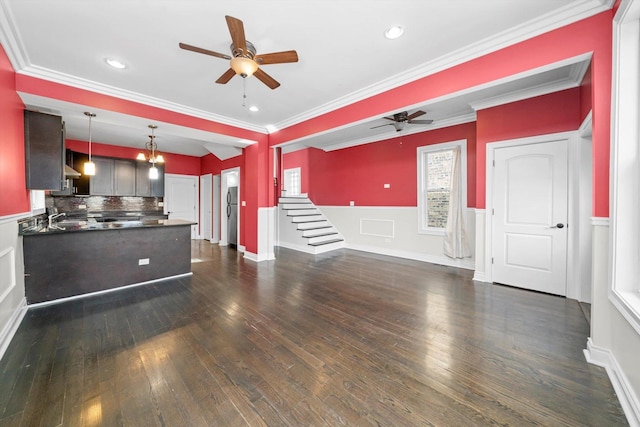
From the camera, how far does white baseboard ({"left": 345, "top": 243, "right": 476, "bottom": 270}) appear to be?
4.56 m

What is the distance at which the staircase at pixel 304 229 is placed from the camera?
625 centimetres

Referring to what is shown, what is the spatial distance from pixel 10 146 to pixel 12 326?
1772 mm

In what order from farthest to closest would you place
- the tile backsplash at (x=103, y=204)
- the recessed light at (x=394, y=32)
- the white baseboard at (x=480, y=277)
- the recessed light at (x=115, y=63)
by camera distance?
the tile backsplash at (x=103, y=204), the white baseboard at (x=480, y=277), the recessed light at (x=115, y=63), the recessed light at (x=394, y=32)

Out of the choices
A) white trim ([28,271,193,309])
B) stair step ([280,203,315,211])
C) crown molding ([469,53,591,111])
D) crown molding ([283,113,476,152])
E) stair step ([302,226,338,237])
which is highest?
crown molding ([283,113,476,152])

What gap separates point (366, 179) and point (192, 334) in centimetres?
500

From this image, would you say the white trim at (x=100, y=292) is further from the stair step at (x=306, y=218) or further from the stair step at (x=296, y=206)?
the stair step at (x=296, y=206)

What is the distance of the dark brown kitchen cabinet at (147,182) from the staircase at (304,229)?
11.5 ft

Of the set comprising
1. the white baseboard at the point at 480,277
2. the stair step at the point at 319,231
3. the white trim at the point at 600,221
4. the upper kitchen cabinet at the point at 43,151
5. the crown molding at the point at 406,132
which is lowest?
the white baseboard at the point at 480,277

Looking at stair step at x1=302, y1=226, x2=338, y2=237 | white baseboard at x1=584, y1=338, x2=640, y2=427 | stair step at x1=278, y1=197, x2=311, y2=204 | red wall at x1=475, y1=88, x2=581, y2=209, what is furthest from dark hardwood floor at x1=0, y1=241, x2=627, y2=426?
stair step at x1=278, y1=197, x2=311, y2=204

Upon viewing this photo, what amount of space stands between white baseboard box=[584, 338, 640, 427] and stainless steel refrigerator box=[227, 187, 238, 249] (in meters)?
6.51

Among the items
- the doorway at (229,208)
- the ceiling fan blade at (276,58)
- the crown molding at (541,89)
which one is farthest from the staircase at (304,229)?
the ceiling fan blade at (276,58)

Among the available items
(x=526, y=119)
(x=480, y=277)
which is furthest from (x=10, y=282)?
(x=526, y=119)

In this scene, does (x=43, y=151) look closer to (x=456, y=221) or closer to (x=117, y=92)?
(x=117, y=92)

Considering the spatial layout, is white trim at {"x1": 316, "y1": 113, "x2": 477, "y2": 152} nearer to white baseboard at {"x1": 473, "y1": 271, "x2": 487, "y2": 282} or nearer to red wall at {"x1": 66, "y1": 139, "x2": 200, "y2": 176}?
white baseboard at {"x1": 473, "y1": 271, "x2": 487, "y2": 282}
